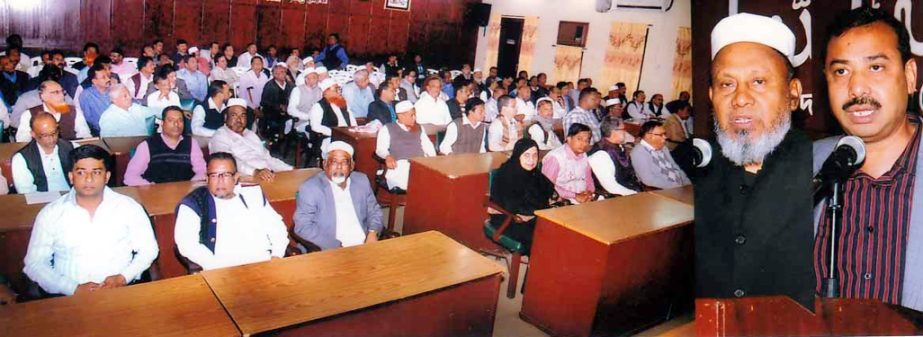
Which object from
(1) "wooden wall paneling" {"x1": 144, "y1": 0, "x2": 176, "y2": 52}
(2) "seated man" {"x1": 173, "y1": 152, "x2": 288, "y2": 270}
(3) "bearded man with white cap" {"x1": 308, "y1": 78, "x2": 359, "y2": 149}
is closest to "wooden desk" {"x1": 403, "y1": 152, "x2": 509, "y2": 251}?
(2) "seated man" {"x1": 173, "y1": 152, "x2": 288, "y2": 270}

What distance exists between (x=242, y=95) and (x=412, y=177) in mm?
4577

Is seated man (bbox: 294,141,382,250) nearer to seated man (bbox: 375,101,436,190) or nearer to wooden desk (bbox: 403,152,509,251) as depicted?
wooden desk (bbox: 403,152,509,251)

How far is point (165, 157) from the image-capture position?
384cm

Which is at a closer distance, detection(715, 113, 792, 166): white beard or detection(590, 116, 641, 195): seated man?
detection(715, 113, 792, 166): white beard

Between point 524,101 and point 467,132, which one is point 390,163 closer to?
point 467,132

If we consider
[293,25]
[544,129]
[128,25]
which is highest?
[293,25]

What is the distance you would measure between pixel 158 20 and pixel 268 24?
6.10 feet

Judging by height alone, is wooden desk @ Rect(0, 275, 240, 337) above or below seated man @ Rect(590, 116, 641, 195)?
below

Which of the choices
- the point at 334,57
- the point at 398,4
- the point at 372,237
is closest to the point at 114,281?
the point at 372,237

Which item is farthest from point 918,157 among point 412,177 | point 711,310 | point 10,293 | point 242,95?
point 242,95

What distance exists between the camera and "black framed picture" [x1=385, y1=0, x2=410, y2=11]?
12343mm

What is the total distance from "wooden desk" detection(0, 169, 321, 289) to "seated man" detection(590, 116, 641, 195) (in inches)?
86.7

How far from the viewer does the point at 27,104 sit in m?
5.05

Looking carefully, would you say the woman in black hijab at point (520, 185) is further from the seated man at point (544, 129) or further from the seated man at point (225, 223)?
the seated man at point (544, 129)
